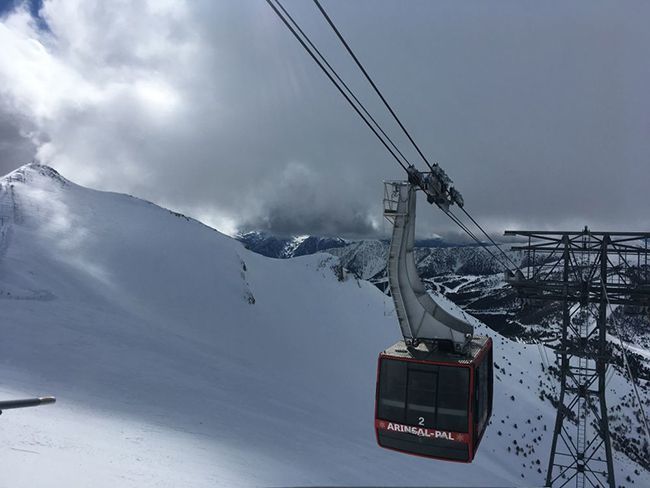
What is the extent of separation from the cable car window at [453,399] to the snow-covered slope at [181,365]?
5.00ft

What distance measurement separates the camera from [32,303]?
24031 mm

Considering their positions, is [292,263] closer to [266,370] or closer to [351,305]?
[351,305]

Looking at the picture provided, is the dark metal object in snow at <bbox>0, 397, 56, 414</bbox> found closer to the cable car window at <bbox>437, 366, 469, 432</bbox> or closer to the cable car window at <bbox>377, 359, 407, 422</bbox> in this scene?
the cable car window at <bbox>377, 359, 407, 422</bbox>

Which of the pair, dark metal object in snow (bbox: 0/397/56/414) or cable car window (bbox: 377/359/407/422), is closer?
dark metal object in snow (bbox: 0/397/56/414)

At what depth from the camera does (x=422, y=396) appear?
10.1 meters

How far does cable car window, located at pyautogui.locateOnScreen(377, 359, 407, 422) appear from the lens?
33.6 ft

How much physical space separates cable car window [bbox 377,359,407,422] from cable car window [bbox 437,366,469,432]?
0.93 m

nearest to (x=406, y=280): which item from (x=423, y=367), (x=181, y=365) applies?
→ (x=423, y=367)

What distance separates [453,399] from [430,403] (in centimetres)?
57

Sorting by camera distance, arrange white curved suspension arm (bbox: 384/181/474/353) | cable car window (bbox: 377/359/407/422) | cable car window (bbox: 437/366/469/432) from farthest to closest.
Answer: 1. white curved suspension arm (bbox: 384/181/474/353)
2. cable car window (bbox: 377/359/407/422)
3. cable car window (bbox: 437/366/469/432)

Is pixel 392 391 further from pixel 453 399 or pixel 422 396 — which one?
pixel 453 399

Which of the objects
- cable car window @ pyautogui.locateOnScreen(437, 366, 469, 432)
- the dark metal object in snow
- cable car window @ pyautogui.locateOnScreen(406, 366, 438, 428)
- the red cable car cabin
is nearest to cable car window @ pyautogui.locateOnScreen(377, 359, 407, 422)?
the red cable car cabin

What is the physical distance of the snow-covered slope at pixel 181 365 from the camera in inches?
496

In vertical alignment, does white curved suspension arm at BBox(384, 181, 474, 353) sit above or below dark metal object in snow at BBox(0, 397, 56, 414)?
above
